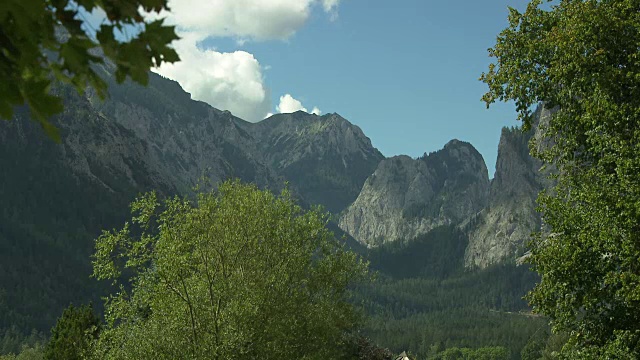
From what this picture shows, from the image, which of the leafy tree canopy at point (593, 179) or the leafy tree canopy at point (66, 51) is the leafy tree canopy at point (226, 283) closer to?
the leafy tree canopy at point (593, 179)

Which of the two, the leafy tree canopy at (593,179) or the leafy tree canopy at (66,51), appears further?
the leafy tree canopy at (593,179)

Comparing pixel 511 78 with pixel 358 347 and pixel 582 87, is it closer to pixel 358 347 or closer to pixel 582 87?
Answer: pixel 582 87

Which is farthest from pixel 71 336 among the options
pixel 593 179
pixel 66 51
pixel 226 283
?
pixel 66 51

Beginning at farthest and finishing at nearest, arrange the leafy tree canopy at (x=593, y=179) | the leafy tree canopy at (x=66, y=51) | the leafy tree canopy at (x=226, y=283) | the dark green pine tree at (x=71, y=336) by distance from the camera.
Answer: the dark green pine tree at (x=71, y=336) → the leafy tree canopy at (x=226, y=283) → the leafy tree canopy at (x=593, y=179) → the leafy tree canopy at (x=66, y=51)

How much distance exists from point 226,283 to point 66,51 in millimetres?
26992

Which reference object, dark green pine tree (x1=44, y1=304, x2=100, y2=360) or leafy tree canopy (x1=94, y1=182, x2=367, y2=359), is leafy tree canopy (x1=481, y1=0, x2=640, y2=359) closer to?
leafy tree canopy (x1=94, y1=182, x2=367, y2=359)

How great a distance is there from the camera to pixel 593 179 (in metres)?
21.1

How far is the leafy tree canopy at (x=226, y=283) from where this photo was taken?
2795cm

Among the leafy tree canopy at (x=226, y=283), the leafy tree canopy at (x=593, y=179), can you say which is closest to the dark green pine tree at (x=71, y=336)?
the leafy tree canopy at (x=226, y=283)

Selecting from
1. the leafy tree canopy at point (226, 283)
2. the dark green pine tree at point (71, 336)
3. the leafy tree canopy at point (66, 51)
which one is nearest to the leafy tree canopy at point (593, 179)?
the leafy tree canopy at point (226, 283)

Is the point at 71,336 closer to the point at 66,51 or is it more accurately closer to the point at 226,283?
the point at 226,283

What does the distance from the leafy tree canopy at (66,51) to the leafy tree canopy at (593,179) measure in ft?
57.0

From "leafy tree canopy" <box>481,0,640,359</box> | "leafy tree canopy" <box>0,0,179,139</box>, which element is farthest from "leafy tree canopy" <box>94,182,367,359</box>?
"leafy tree canopy" <box>0,0,179,139</box>

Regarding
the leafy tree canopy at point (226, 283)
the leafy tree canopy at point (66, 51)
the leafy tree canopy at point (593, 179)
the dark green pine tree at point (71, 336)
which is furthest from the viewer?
the dark green pine tree at point (71, 336)
